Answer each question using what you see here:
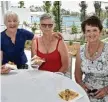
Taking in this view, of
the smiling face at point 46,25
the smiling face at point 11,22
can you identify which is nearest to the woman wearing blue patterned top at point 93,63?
the smiling face at point 46,25

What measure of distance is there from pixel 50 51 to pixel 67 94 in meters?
0.90

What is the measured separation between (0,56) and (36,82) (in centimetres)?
82

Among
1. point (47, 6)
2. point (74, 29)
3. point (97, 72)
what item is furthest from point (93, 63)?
point (47, 6)

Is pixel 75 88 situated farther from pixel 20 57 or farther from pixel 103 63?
pixel 20 57

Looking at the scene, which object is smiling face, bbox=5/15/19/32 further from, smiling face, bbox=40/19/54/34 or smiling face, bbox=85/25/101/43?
smiling face, bbox=85/25/101/43

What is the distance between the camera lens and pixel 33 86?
1.73m

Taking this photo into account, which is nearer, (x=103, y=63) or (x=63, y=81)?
(x=63, y=81)

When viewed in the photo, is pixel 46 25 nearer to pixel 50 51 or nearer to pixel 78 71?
pixel 50 51

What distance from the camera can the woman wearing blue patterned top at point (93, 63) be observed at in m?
1.94

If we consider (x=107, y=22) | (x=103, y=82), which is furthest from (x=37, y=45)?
(x=107, y=22)

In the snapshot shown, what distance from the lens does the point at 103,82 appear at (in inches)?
77.0

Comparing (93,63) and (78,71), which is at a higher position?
(93,63)

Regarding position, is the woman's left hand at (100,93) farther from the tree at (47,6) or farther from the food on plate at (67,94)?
the tree at (47,6)

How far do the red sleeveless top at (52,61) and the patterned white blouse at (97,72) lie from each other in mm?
422
